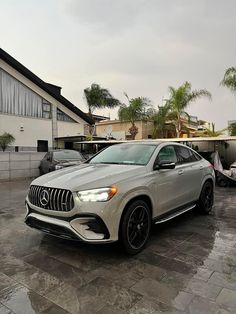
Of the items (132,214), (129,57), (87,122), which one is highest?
(129,57)

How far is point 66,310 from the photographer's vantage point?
2344mm

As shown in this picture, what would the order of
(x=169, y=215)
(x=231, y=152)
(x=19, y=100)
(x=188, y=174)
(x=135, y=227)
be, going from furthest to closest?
(x=19, y=100) → (x=231, y=152) → (x=188, y=174) → (x=169, y=215) → (x=135, y=227)

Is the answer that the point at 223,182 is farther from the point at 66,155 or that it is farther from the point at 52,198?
the point at 52,198

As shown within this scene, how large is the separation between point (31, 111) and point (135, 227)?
1755 cm

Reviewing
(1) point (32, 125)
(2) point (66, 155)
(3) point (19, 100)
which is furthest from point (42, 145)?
(2) point (66, 155)

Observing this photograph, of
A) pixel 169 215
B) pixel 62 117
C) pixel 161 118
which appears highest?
pixel 62 117

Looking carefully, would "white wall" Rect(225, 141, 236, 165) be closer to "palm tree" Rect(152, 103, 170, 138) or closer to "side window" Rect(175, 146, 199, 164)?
"palm tree" Rect(152, 103, 170, 138)

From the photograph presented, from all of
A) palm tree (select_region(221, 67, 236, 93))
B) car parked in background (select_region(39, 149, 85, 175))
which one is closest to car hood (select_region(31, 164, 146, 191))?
car parked in background (select_region(39, 149, 85, 175))

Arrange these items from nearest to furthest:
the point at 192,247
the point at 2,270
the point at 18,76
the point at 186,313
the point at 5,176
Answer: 1. the point at 186,313
2. the point at 2,270
3. the point at 192,247
4. the point at 5,176
5. the point at 18,76

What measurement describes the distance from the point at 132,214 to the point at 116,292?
103 cm

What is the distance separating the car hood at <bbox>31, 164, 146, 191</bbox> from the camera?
3234mm

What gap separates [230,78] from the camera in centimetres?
1459

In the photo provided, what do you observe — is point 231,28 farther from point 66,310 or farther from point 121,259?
point 66,310

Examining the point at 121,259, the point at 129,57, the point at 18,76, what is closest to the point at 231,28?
the point at 129,57
